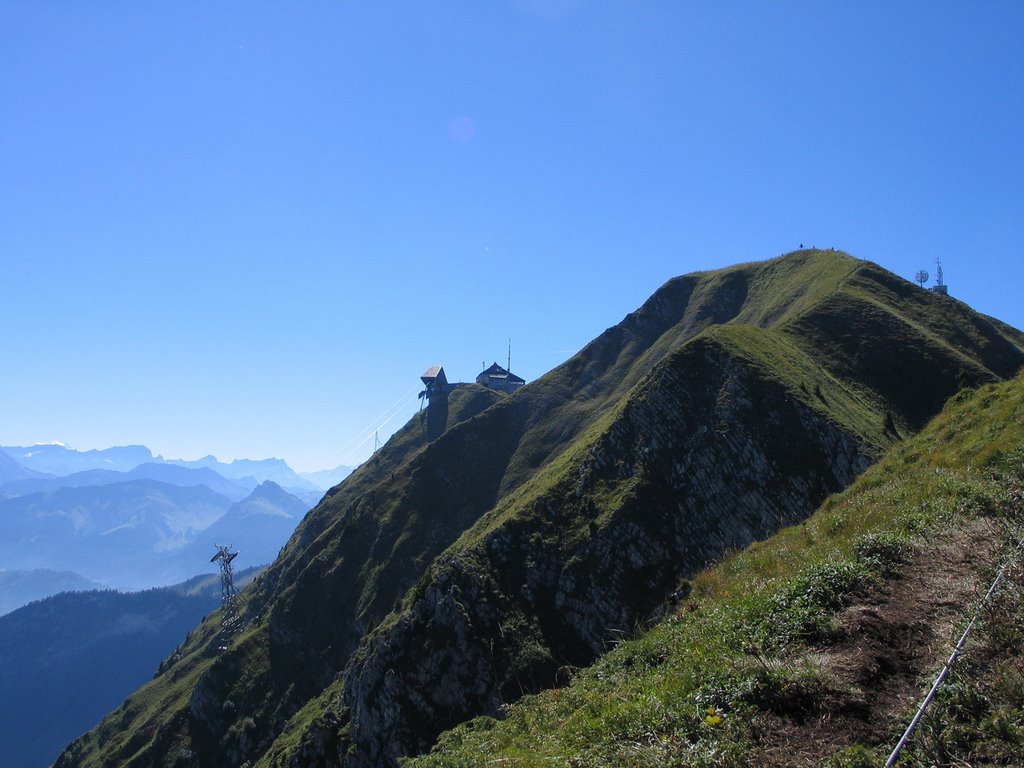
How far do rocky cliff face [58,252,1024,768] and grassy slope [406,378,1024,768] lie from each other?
9.49 metres

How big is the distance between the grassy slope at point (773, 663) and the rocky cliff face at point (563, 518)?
949cm

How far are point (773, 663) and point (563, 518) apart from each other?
183 feet

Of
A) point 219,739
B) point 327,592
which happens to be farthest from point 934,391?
point 219,739

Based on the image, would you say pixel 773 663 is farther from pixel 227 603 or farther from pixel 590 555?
pixel 227 603

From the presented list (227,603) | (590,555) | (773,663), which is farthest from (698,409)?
(227,603)

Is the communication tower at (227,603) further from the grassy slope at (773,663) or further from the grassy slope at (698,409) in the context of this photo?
the grassy slope at (773,663)

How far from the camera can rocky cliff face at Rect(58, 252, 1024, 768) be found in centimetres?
5603

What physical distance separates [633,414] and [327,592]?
64179 millimetres

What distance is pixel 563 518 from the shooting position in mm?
65188

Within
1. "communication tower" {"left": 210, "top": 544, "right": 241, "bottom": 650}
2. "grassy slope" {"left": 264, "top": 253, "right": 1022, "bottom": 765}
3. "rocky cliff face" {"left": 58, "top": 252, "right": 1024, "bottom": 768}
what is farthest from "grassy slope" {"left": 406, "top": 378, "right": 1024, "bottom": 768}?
"communication tower" {"left": 210, "top": 544, "right": 241, "bottom": 650}

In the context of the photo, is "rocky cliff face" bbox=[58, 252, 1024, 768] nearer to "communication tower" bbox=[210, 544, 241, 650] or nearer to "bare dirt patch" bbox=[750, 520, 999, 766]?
"communication tower" bbox=[210, 544, 241, 650]

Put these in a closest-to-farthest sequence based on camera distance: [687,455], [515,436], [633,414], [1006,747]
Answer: [1006,747], [687,455], [633,414], [515,436]

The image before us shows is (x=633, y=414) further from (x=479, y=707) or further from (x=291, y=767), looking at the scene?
(x=291, y=767)

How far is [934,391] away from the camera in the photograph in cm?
7456
